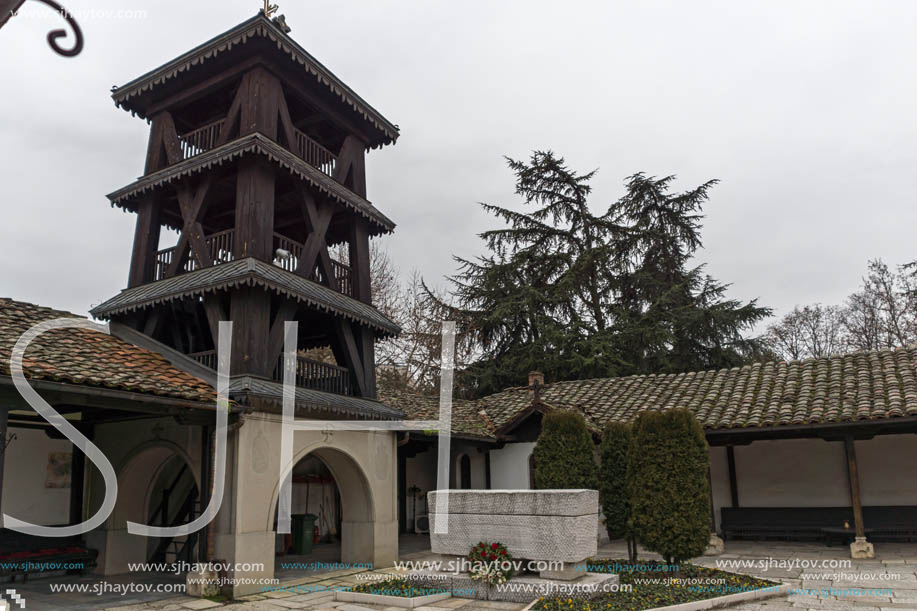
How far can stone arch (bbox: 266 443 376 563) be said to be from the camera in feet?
37.1

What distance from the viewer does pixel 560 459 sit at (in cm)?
995

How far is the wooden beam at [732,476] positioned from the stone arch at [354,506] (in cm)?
786

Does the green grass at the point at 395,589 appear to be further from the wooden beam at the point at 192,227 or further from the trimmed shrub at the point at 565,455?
the wooden beam at the point at 192,227

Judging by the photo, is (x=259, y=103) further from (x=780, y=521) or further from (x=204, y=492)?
(x=780, y=521)

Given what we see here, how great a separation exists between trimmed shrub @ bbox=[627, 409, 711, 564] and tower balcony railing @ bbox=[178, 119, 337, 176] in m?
7.86

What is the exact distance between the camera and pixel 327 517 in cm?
1619

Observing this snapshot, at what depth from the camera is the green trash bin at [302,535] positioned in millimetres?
13508

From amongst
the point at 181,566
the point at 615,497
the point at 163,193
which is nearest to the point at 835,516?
the point at 615,497

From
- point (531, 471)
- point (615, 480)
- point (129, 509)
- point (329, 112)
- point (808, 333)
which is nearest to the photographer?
point (615, 480)

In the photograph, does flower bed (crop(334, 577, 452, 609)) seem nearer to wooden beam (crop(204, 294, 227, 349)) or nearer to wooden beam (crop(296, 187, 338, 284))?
wooden beam (crop(204, 294, 227, 349))

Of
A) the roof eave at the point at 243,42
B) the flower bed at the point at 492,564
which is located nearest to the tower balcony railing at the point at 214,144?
the roof eave at the point at 243,42

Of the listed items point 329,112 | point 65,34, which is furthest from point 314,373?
point 65,34

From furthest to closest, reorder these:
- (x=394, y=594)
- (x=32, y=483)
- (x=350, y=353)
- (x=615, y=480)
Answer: (x=350, y=353)
(x=32, y=483)
(x=615, y=480)
(x=394, y=594)

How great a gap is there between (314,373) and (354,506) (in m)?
2.48
